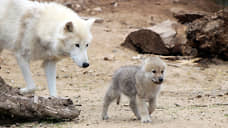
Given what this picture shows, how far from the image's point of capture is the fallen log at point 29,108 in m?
5.33

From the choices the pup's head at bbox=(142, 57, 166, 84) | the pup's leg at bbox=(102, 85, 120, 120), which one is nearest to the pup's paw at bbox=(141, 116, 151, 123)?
the pup's head at bbox=(142, 57, 166, 84)

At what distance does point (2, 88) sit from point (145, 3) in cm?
1268

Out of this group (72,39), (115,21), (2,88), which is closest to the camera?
(2,88)

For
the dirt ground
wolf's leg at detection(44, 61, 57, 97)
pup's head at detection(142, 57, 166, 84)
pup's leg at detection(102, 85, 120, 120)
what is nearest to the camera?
pup's head at detection(142, 57, 166, 84)

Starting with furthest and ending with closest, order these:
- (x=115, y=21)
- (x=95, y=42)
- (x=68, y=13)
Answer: (x=115, y=21), (x=95, y=42), (x=68, y=13)

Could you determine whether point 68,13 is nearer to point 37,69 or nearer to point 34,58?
point 34,58

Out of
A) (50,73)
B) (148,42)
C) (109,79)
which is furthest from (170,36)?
(50,73)

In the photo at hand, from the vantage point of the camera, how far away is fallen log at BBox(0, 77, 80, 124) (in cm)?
533

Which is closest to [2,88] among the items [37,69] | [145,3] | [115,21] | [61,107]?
[61,107]

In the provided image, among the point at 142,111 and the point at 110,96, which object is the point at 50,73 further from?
the point at 142,111

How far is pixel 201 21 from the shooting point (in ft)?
36.4

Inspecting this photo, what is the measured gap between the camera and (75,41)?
6.45 meters

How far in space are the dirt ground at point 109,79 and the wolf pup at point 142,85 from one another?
0.22m

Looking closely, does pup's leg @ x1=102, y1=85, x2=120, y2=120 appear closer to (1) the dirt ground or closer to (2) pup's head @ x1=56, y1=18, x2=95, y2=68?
(1) the dirt ground
